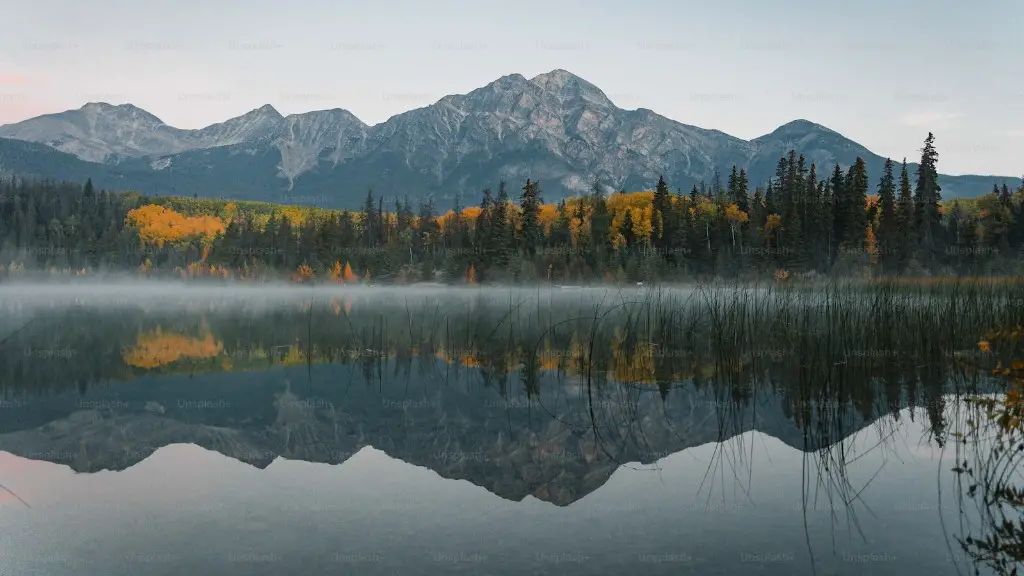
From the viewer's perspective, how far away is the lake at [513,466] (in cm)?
593

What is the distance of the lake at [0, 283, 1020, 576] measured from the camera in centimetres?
593

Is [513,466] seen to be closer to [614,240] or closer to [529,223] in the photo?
[529,223]

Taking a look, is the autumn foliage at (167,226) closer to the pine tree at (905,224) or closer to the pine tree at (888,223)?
the pine tree at (888,223)

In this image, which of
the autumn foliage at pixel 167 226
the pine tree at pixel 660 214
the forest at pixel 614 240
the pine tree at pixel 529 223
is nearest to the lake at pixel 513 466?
the forest at pixel 614 240

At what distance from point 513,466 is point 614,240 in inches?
3890

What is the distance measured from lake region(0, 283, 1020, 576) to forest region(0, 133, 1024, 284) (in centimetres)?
2748

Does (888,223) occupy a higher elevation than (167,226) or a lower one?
lower

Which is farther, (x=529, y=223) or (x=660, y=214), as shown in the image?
(x=660, y=214)

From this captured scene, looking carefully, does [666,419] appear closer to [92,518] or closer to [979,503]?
[979,503]

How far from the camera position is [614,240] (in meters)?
105

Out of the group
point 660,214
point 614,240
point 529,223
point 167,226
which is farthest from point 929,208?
point 167,226

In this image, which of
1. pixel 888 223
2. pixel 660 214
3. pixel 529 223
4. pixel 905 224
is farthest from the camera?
pixel 660 214

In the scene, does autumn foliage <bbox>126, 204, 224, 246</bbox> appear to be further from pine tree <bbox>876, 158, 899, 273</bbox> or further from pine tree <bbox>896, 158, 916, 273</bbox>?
pine tree <bbox>896, 158, 916, 273</bbox>

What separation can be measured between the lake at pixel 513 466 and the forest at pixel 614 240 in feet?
90.2
